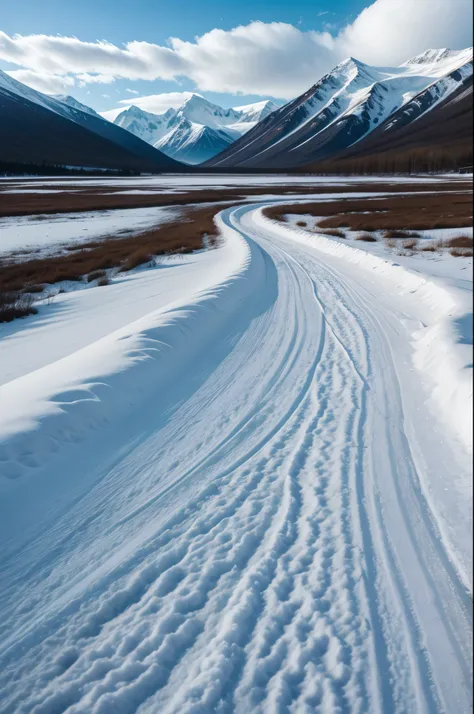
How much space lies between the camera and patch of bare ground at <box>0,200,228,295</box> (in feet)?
55.6

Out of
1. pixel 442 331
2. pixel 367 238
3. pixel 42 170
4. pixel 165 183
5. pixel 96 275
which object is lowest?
pixel 442 331

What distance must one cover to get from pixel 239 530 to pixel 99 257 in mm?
20288

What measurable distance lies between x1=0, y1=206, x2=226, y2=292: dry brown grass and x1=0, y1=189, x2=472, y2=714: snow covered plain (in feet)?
38.6

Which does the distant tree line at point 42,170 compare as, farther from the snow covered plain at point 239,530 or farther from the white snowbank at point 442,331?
the snow covered plain at point 239,530

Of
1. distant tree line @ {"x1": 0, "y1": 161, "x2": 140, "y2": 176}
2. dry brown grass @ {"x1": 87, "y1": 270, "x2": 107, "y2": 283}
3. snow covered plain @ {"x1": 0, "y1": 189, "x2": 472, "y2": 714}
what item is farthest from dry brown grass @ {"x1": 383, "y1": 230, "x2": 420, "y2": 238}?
distant tree line @ {"x1": 0, "y1": 161, "x2": 140, "y2": 176}

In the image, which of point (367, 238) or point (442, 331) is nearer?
point (442, 331)

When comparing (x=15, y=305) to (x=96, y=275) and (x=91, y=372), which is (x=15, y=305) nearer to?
(x=96, y=275)

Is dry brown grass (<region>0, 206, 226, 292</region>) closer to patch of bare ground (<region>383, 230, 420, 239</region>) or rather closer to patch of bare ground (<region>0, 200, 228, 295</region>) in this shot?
patch of bare ground (<region>0, 200, 228, 295</region>)

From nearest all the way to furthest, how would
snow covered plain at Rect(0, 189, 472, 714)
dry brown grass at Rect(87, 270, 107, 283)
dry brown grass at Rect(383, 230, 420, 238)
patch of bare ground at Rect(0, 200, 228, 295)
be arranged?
snow covered plain at Rect(0, 189, 472, 714) → dry brown grass at Rect(87, 270, 107, 283) → patch of bare ground at Rect(0, 200, 228, 295) → dry brown grass at Rect(383, 230, 420, 238)

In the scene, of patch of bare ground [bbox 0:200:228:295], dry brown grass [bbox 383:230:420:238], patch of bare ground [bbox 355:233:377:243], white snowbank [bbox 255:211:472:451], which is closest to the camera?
white snowbank [bbox 255:211:472:451]

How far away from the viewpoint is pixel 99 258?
834 inches

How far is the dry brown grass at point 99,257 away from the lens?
56.0 ft

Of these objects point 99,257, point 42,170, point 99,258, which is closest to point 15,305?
point 99,258

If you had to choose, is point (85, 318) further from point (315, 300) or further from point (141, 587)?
point (141, 587)
